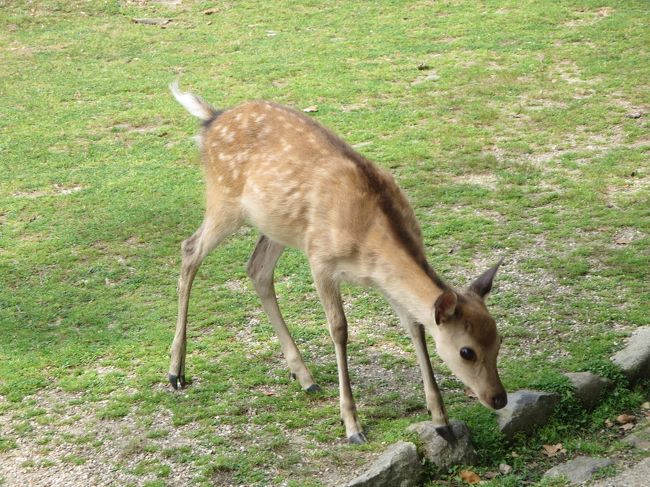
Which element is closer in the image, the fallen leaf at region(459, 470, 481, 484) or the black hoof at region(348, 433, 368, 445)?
the fallen leaf at region(459, 470, 481, 484)

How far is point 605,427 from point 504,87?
5947 millimetres

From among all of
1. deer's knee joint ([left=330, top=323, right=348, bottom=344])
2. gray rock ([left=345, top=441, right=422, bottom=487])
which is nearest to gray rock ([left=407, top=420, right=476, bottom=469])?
gray rock ([left=345, top=441, right=422, bottom=487])

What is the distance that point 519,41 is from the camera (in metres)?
11.9

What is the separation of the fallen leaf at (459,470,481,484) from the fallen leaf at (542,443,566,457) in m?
0.43

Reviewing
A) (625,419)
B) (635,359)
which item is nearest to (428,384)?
(625,419)

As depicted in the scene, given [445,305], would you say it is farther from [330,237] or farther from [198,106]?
[198,106]

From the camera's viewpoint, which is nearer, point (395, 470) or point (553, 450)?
point (395, 470)

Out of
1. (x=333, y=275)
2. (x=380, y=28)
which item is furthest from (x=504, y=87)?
(x=333, y=275)

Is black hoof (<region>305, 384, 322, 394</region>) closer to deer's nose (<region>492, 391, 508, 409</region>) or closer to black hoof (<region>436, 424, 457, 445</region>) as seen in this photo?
black hoof (<region>436, 424, 457, 445</region>)

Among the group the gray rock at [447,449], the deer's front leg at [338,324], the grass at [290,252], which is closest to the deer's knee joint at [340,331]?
the deer's front leg at [338,324]

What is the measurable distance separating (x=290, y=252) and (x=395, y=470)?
10.6 ft

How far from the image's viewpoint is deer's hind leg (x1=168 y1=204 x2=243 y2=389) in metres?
5.98

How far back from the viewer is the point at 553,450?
507 cm

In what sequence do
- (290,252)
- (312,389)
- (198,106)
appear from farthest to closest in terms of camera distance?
1. (290,252)
2. (198,106)
3. (312,389)
